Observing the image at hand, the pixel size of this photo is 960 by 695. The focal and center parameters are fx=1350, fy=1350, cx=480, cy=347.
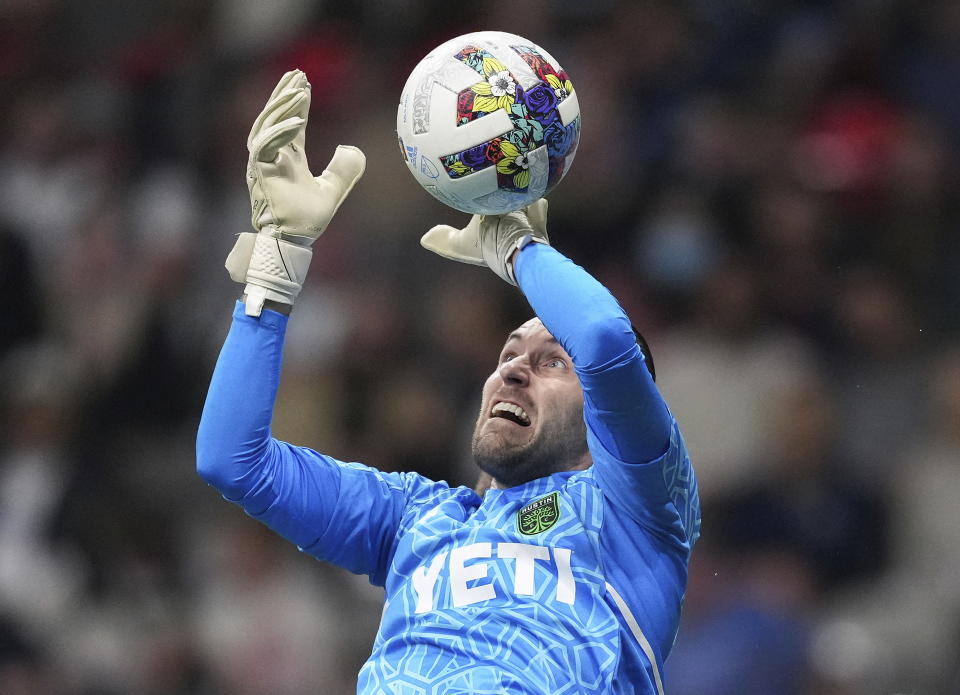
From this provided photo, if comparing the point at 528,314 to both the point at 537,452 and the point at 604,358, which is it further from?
the point at 604,358

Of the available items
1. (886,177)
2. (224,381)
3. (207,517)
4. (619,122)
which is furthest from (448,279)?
(224,381)

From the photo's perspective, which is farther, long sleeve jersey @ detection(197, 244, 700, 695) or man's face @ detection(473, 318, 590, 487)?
man's face @ detection(473, 318, 590, 487)

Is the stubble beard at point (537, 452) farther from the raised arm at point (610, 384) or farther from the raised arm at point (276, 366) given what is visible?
the raised arm at point (276, 366)

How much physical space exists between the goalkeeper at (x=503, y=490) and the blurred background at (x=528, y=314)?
6.77 feet

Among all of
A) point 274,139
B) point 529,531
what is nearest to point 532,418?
point 529,531

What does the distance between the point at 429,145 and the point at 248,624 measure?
3475 millimetres

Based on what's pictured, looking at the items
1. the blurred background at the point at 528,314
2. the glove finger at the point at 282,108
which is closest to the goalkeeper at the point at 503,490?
the glove finger at the point at 282,108

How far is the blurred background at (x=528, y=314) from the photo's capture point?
17.9ft

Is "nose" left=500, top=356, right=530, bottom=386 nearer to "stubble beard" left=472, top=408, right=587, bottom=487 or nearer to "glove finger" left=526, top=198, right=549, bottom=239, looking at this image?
"stubble beard" left=472, top=408, right=587, bottom=487

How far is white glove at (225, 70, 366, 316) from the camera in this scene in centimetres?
338

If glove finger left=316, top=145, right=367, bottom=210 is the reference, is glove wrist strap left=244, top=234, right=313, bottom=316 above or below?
below

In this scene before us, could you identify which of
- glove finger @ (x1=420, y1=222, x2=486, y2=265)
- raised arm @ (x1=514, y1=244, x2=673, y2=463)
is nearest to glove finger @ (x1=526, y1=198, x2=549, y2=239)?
glove finger @ (x1=420, y1=222, x2=486, y2=265)

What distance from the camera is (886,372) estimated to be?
19.3ft

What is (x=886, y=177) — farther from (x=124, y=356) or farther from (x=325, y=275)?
(x=124, y=356)
